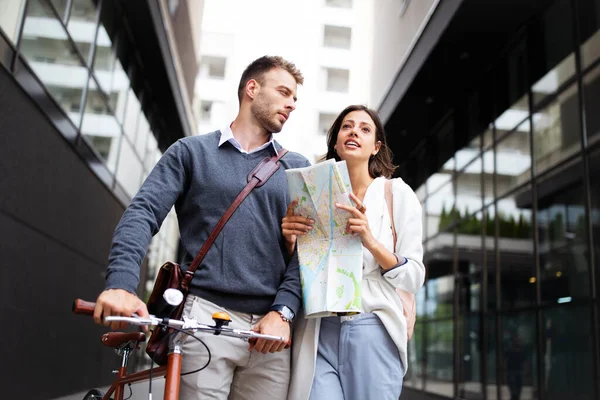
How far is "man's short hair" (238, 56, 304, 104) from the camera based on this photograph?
316 cm

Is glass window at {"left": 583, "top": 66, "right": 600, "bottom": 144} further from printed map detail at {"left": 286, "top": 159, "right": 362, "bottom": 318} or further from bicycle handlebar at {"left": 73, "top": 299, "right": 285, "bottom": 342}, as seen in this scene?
bicycle handlebar at {"left": 73, "top": 299, "right": 285, "bottom": 342}

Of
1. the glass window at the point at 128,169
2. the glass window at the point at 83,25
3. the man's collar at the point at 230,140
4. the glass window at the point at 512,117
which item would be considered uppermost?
the glass window at the point at 83,25

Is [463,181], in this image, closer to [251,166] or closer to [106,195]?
[106,195]

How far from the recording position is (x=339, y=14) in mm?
38219

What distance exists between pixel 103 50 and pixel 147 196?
9168mm

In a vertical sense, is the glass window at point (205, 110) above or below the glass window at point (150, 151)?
above

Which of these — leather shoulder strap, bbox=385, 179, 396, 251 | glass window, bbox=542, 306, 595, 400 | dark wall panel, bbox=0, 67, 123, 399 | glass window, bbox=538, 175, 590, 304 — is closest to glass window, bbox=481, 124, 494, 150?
glass window, bbox=538, 175, 590, 304

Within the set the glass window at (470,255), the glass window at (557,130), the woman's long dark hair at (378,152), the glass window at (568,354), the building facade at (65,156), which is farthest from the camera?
the glass window at (470,255)

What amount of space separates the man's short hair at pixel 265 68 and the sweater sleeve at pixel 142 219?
20.2 inches

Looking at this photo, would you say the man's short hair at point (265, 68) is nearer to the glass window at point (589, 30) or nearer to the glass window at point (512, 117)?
the glass window at point (589, 30)

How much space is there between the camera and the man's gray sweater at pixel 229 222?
2.72 metres

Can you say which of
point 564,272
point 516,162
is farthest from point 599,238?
point 516,162

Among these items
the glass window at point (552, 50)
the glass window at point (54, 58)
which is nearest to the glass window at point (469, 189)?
the glass window at point (552, 50)

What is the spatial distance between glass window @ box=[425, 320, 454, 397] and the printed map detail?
36.7ft
